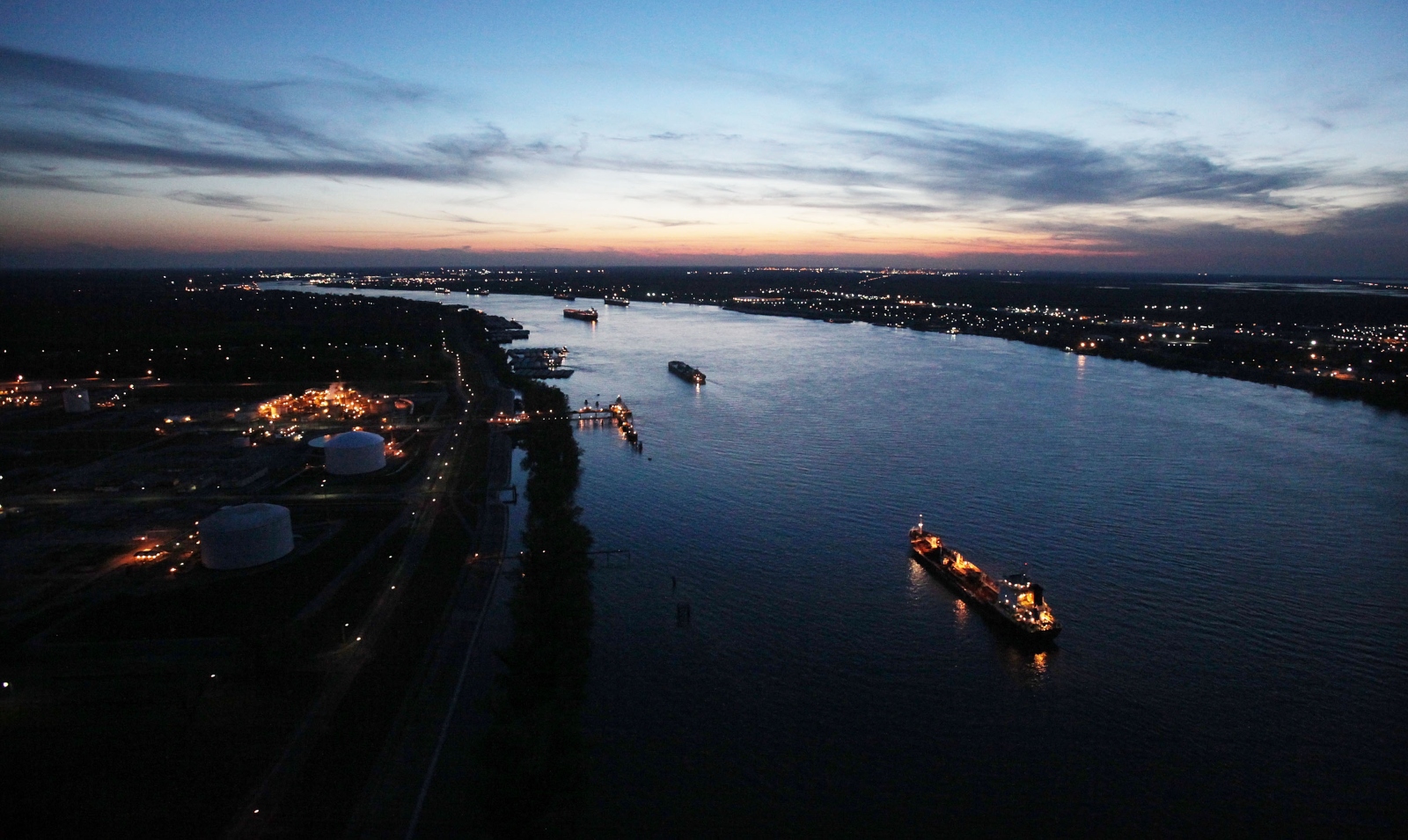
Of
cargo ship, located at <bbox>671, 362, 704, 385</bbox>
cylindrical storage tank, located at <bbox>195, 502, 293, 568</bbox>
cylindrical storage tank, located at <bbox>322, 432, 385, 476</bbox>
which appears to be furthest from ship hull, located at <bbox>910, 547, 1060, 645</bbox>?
cargo ship, located at <bbox>671, 362, 704, 385</bbox>

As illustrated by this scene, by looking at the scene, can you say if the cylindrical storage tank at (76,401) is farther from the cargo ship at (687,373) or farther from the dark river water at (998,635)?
the cargo ship at (687,373)

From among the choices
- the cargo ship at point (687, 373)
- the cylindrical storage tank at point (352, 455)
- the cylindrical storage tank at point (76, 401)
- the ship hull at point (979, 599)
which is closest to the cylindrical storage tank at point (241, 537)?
the cylindrical storage tank at point (352, 455)

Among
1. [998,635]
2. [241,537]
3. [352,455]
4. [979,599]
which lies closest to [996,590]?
[979,599]

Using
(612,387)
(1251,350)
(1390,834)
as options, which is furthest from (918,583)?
(1251,350)

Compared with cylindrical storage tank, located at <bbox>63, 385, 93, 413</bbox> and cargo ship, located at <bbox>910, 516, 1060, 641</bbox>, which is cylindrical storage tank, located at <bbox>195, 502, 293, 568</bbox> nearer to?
cargo ship, located at <bbox>910, 516, 1060, 641</bbox>

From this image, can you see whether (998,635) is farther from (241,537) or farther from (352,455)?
(352,455)

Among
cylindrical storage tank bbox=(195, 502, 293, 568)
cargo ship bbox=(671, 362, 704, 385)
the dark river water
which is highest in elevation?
cargo ship bbox=(671, 362, 704, 385)
